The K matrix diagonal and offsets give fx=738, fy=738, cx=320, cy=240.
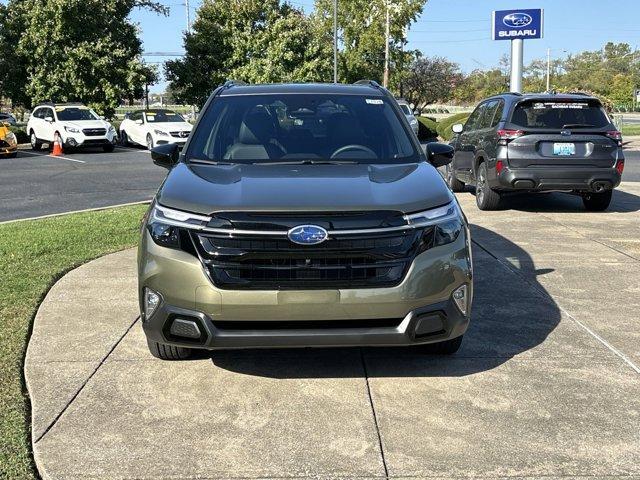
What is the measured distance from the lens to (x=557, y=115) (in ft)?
33.4

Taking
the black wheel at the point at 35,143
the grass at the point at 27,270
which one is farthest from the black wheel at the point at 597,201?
the black wheel at the point at 35,143

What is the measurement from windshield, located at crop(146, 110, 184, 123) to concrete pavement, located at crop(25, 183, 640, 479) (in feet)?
73.4

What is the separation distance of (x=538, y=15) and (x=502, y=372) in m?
24.1

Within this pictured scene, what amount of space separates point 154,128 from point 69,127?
2911mm

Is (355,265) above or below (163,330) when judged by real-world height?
above

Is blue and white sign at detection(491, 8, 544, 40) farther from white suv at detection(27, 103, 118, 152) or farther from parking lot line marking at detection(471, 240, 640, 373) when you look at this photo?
parking lot line marking at detection(471, 240, 640, 373)

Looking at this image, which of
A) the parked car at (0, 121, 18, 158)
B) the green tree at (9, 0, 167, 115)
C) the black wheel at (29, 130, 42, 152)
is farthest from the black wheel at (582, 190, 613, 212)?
the green tree at (9, 0, 167, 115)

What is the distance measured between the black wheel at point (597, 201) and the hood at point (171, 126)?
17.7 m

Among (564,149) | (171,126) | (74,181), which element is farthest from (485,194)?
(171,126)

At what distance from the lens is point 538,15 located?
85.1 ft

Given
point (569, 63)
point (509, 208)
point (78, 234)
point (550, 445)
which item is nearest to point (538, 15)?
point (509, 208)

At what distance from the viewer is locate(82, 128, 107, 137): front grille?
25.7m

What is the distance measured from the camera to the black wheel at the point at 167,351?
4.53 m

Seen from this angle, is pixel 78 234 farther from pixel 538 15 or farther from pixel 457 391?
pixel 538 15
